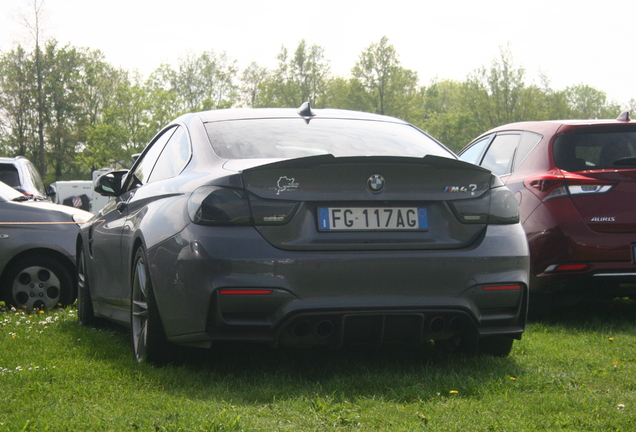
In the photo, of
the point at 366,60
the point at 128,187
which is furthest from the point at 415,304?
the point at 366,60

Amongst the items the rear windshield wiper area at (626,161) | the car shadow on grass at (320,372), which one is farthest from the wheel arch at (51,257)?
the rear windshield wiper area at (626,161)

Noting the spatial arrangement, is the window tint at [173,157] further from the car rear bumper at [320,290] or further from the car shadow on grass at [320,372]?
the car shadow on grass at [320,372]

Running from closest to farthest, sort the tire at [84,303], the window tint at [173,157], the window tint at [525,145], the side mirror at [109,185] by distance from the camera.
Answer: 1. the window tint at [173,157]
2. the side mirror at [109,185]
3. the tire at [84,303]
4. the window tint at [525,145]

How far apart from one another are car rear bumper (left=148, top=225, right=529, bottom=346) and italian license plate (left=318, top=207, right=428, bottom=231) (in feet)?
0.45

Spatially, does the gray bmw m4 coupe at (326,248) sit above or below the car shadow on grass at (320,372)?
above

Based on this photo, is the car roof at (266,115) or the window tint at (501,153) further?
the window tint at (501,153)

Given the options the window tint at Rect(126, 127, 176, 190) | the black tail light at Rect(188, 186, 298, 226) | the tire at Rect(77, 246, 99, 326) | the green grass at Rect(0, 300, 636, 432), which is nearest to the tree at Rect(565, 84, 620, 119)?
the tire at Rect(77, 246, 99, 326)

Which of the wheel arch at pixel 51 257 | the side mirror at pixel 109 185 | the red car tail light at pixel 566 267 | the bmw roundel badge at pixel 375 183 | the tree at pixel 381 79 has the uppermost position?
the tree at pixel 381 79

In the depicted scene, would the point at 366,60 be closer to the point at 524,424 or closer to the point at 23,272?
the point at 23,272

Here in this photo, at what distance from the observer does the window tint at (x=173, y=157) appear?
15.8ft

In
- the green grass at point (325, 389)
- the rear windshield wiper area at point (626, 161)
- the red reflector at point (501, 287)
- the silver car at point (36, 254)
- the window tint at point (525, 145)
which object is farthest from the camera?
the silver car at point (36, 254)

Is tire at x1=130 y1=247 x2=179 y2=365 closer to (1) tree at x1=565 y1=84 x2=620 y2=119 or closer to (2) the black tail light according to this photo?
(2) the black tail light

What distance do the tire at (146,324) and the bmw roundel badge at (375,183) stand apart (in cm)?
131

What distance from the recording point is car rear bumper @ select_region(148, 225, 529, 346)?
395cm
